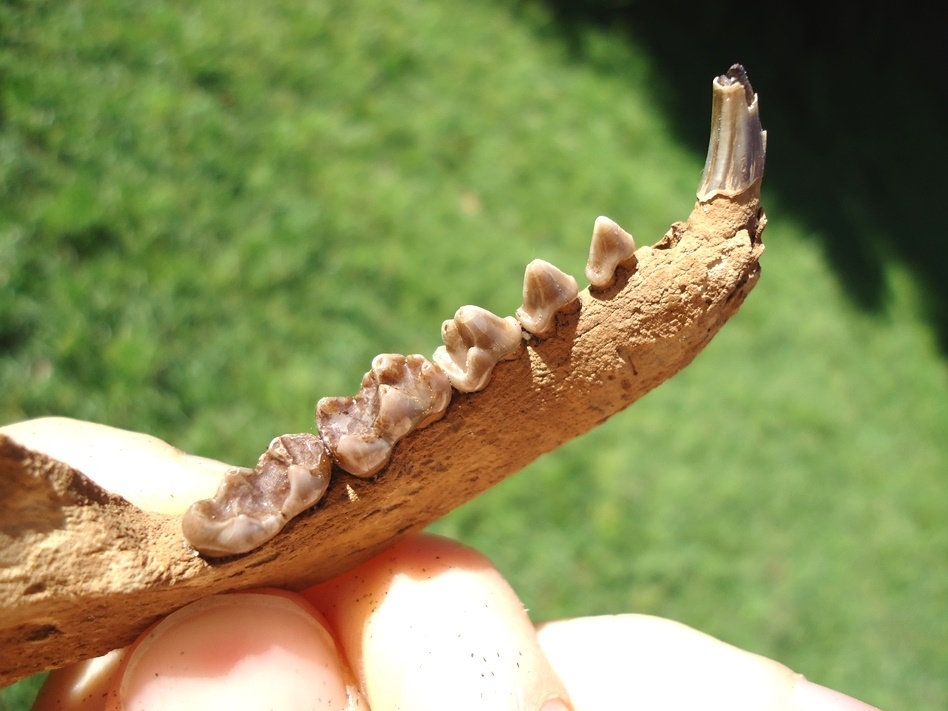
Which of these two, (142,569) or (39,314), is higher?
(39,314)

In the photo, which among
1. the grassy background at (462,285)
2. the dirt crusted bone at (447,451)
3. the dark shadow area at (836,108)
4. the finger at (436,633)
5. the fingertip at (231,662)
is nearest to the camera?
the dirt crusted bone at (447,451)

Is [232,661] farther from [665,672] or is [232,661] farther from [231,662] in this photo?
[665,672]

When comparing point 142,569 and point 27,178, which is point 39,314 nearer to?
point 27,178

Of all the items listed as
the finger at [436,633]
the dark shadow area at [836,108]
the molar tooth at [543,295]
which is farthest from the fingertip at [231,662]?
the dark shadow area at [836,108]

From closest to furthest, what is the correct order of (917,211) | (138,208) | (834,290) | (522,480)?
1. (138,208)
2. (522,480)
3. (834,290)
4. (917,211)

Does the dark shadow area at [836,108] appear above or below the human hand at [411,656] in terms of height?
above

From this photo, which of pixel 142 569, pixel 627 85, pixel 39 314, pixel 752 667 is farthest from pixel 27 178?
pixel 627 85

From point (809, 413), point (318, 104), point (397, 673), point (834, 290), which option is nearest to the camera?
point (397, 673)

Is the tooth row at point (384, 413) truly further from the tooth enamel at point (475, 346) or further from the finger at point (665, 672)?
the finger at point (665, 672)
